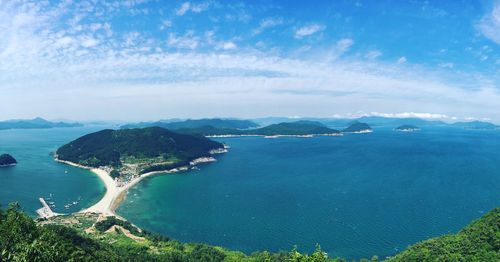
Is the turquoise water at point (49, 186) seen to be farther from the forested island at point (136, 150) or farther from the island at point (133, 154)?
the forested island at point (136, 150)

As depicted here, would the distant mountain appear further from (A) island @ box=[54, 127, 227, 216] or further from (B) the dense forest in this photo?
(B) the dense forest

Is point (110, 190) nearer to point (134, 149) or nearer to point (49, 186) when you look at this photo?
point (49, 186)

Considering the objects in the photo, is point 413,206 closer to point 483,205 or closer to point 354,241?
point 483,205

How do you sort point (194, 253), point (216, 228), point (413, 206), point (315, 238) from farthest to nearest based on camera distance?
point (413, 206) < point (216, 228) < point (315, 238) < point (194, 253)

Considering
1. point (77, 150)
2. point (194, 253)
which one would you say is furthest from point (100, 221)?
point (77, 150)

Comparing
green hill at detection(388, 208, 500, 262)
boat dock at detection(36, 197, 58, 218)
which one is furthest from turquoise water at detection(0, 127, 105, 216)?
green hill at detection(388, 208, 500, 262)

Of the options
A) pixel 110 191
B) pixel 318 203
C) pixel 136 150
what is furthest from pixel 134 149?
pixel 318 203

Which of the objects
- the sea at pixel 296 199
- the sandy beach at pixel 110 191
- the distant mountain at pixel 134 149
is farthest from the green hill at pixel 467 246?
the distant mountain at pixel 134 149
